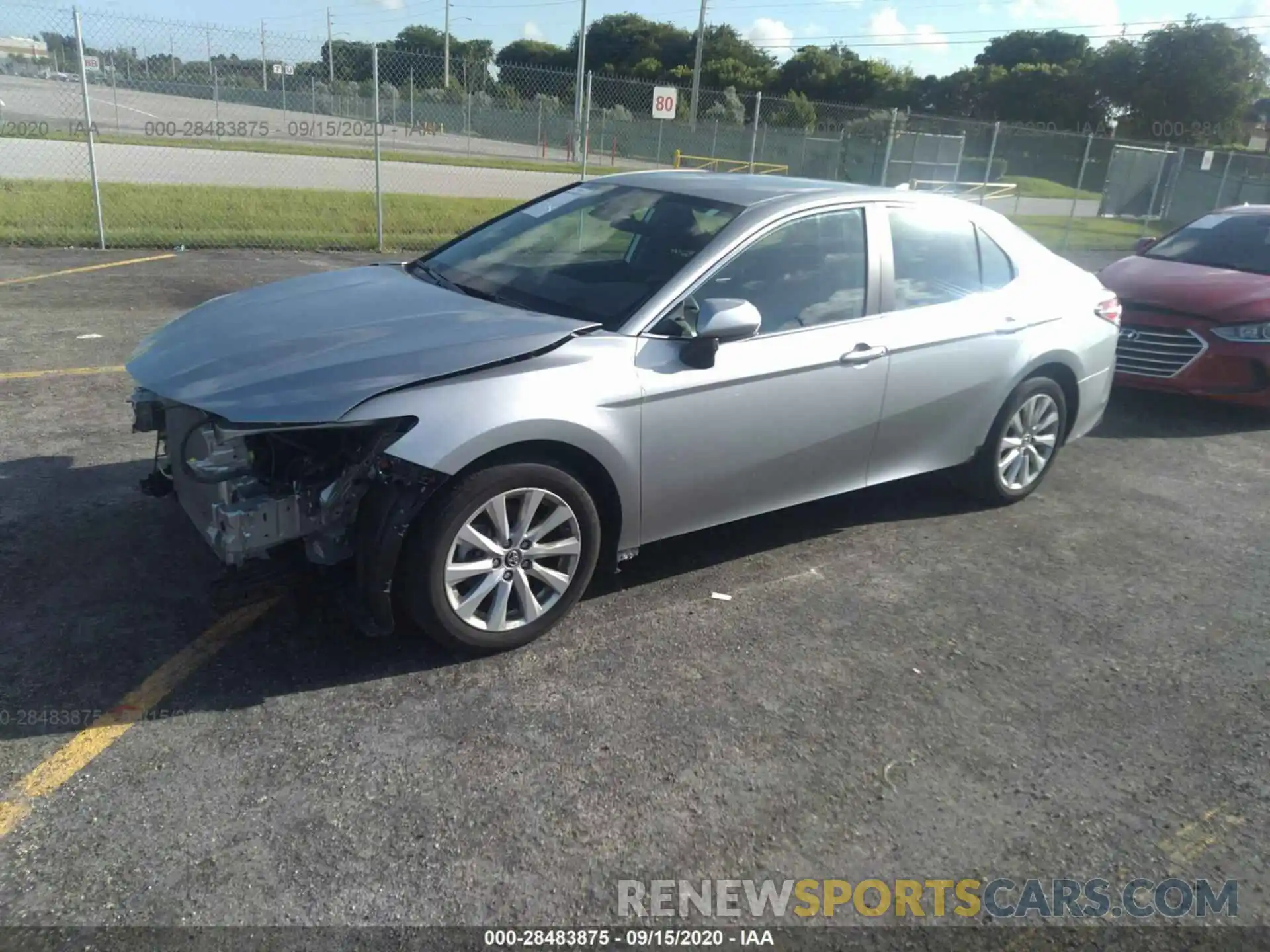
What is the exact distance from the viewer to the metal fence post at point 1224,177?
22438 millimetres

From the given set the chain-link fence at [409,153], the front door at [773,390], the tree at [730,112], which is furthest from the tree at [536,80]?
the front door at [773,390]

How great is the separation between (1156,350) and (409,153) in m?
23.8

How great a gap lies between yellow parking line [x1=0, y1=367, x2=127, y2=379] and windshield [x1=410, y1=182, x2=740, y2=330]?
3022mm

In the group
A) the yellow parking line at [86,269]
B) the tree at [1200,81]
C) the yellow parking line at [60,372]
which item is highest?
the tree at [1200,81]

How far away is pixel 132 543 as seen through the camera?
4.34 m

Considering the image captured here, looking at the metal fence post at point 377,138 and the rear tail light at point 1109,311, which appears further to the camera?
the metal fence post at point 377,138

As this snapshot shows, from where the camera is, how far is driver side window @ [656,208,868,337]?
13.7 ft

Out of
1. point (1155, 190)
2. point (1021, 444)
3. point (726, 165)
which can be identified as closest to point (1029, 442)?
point (1021, 444)

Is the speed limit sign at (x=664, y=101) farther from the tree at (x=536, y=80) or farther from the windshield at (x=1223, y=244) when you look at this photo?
the windshield at (x=1223, y=244)

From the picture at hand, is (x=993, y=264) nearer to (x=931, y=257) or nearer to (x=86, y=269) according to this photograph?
(x=931, y=257)

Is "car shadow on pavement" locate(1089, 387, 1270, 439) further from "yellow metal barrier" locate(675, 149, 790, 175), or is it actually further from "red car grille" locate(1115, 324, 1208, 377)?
"yellow metal barrier" locate(675, 149, 790, 175)

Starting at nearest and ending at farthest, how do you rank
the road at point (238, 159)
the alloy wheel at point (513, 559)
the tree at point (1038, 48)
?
1. the alloy wheel at point (513, 559)
2. the road at point (238, 159)
3. the tree at point (1038, 48)

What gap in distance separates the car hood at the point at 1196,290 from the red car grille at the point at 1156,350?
0.20 metres

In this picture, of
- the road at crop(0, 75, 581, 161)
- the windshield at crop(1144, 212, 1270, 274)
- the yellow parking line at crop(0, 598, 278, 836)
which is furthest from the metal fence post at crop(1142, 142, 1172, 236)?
the yellow parking line at crop(0, 598, 278, 836)
